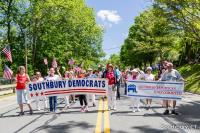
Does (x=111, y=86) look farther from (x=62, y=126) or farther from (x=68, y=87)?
(x=62, y=126)

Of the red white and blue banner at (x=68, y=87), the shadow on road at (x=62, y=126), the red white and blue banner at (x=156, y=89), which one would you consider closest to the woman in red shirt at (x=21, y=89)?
the red white and blue banner at (x=68, y=87)

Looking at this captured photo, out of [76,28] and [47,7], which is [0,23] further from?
[76,28]

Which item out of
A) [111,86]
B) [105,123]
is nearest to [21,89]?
[111,86]

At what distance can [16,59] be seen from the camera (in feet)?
179

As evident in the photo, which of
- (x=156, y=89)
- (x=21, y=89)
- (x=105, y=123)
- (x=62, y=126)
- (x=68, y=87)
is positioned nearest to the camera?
(x=62, y=126)

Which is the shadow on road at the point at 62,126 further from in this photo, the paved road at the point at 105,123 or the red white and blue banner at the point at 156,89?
the red white and blue banner at the point at 156,89

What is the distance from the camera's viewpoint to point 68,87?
1733 cm

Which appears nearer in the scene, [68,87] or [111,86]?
[111,86]

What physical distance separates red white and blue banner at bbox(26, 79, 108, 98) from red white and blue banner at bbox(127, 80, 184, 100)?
1.28 meters

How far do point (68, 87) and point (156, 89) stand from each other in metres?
3.76

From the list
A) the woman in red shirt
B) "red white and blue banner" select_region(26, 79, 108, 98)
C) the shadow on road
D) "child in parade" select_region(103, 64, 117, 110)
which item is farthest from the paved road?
"red white and blue banner" select_region(26, 79, 108, 98)

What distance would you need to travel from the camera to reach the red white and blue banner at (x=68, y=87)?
667 inches

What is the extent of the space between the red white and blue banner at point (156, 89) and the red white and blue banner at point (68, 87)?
4.20 feet

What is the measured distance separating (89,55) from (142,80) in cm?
6056
